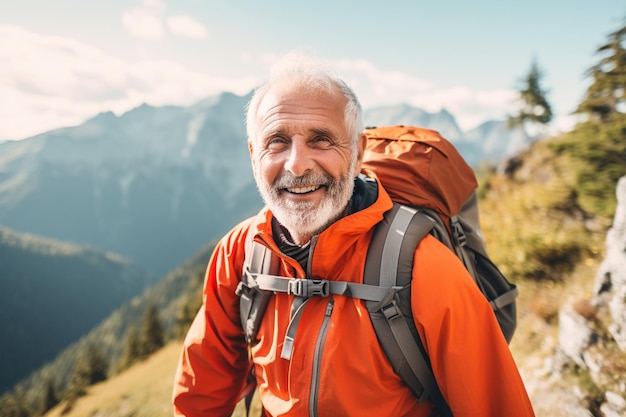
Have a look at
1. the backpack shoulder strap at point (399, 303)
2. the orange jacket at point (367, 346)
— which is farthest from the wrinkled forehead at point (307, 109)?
the backpack shoulder strap at point (399, 303)

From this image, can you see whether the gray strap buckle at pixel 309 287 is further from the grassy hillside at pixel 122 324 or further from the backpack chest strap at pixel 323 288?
the grassy hillside at pixel 122 324

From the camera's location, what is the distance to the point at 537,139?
1675 cm

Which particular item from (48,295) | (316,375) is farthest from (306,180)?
(48,295)

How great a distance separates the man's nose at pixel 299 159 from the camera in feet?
7.54

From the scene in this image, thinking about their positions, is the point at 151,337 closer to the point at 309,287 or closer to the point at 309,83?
the point at 309,287

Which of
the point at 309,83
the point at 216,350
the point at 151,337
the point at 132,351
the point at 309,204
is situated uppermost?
the point at 309,83

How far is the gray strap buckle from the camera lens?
232 cm

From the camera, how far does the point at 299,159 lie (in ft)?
7.55

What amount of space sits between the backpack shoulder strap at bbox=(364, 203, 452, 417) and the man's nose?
66 centimetres

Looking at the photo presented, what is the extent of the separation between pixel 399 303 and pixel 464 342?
0.42 m

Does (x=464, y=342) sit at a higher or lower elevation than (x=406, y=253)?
lower

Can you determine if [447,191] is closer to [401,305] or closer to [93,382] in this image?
[401,305]

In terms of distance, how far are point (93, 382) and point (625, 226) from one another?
32326 mm

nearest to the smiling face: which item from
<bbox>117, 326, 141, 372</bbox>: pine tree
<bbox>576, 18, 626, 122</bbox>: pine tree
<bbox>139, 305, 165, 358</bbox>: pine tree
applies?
<bbox>576, 18, 626, 122</bbox>: pine tree
